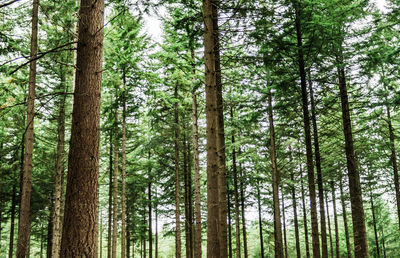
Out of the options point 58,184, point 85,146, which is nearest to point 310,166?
point 85,146

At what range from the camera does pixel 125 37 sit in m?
13.7

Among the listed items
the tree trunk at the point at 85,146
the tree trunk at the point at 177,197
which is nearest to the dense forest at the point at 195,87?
the tree trunk at the point at 85,146

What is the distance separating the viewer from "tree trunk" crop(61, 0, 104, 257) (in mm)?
3559

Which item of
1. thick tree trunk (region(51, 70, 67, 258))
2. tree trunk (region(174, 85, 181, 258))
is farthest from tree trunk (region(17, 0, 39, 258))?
tree trunk (region(174, 85, 181, 258))

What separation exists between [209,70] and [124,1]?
2643 mm

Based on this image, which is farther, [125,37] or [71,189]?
[125,37]

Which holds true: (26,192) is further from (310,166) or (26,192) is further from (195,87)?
(310,166)

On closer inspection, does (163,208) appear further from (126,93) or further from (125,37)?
(125,37)

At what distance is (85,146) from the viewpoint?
3848mm

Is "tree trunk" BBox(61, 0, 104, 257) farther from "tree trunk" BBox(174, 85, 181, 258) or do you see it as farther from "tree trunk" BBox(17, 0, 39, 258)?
"tree trunk" BBox(174, 85, 181, 258)

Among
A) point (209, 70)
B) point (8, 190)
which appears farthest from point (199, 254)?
point (8, 190)

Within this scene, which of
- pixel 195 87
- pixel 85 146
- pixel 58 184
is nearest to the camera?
pixel 85 146

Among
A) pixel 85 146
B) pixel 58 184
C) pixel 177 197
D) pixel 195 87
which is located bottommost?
pixel 177 197

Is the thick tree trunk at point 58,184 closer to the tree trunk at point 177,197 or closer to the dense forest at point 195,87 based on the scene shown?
the dense forest at point 195,87
